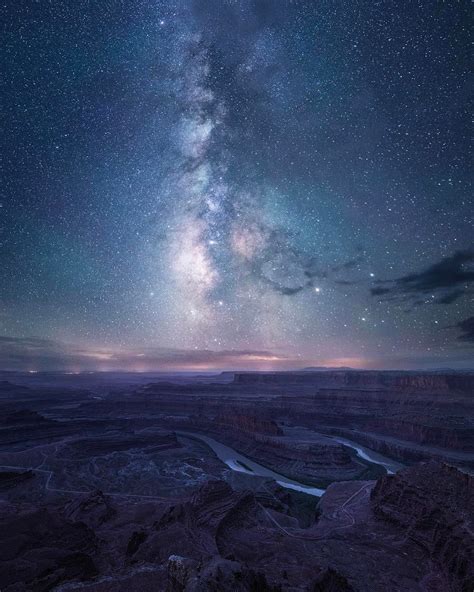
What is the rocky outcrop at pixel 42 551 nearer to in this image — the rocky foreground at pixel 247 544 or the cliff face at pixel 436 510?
the rocky foreground at pixel 247 544

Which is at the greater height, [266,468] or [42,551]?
[42,551]

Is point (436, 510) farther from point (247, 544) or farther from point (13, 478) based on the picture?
point (13, 478)


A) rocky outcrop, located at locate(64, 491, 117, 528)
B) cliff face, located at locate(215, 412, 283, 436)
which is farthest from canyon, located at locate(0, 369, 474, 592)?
cliff face, located at locate(215, 412, 283, 436)

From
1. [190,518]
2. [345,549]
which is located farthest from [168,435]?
[345,549]

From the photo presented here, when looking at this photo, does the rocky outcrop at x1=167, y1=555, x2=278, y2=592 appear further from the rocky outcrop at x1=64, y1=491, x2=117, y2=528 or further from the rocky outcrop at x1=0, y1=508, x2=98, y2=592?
the rocky outcrop at x1=64, y1=491, x2=117, y2=528

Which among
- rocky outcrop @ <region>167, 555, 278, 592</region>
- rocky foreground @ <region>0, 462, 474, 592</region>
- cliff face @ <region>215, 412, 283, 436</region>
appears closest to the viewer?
rocky outcrop @ <region>167, 555, 278, 592</region>

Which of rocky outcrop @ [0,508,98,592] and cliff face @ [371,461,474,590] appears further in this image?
cliff face @ [371,461,474,590]

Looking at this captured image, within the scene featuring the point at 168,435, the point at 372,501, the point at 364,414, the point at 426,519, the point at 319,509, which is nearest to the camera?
the point at 426,519

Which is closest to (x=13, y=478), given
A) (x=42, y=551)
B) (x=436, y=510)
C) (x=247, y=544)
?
(x=42, y=551)

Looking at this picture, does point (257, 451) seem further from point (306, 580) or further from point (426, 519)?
point (306, 580)
